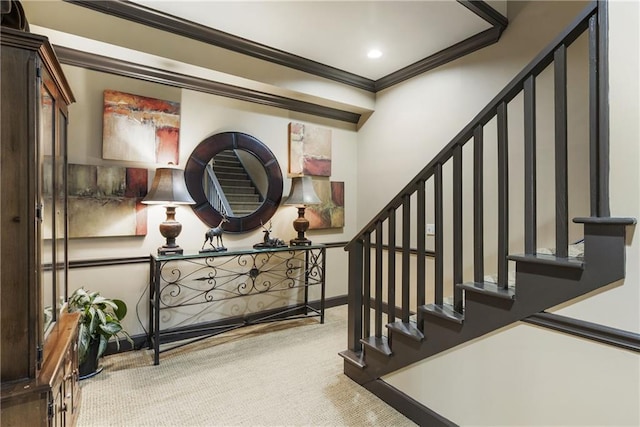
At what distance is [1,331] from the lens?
113 cm

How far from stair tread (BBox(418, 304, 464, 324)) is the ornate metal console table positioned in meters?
1.76

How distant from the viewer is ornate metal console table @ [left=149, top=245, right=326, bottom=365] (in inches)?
115

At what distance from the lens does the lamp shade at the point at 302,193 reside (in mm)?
3414

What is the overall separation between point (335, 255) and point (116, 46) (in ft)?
9.97

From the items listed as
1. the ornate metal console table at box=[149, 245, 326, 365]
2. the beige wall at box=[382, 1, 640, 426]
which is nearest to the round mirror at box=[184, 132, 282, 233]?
the ornate metal console table at box=[149, 245, 326, 365]

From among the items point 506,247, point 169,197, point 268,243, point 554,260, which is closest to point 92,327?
point 169,197

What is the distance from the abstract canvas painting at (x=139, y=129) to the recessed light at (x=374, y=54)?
1925 millimetres

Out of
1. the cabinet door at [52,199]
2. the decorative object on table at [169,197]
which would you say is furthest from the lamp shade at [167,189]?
the cabinet door at [52,199]

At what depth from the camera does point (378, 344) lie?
2156 millimetres

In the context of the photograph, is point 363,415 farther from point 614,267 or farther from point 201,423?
point 614,267

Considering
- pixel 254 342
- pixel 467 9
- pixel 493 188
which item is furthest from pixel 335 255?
pixel 467 9

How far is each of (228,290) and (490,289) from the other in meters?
2.55

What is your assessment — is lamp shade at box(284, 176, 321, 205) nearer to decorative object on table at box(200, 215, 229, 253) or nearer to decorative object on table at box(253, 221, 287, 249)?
decorative object on table at box(253, 221, 287, 249)

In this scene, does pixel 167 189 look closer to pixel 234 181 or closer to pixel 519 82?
pixel 234 181
